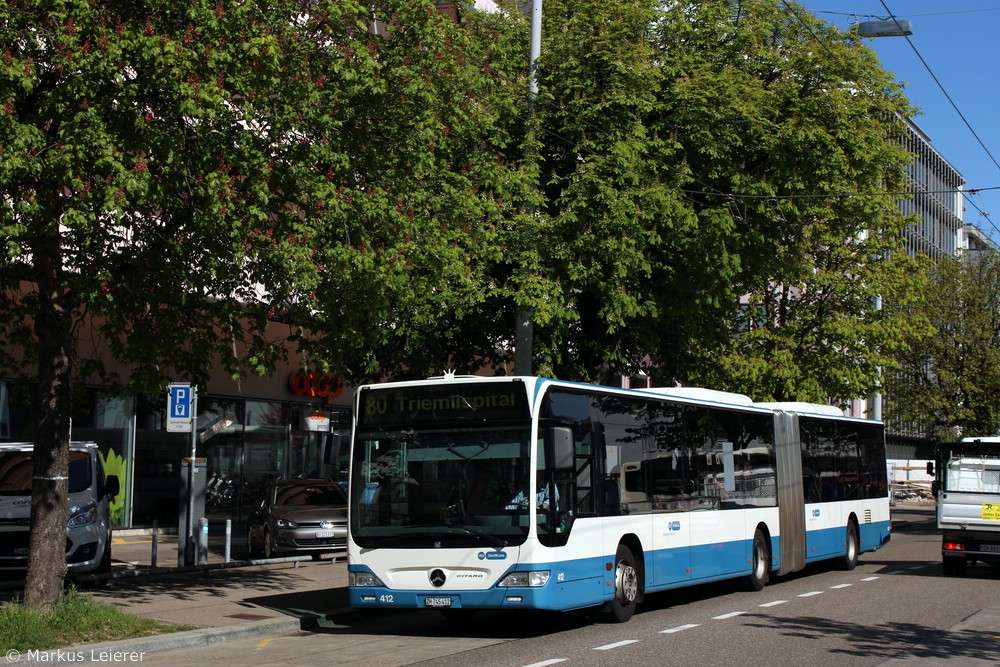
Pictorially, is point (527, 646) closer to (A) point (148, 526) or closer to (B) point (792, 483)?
(B) point (792, 483)

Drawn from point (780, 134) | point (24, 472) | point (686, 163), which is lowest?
point (24, 472)

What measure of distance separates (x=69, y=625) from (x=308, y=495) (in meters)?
11.9

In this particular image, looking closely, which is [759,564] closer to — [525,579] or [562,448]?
[562,448]

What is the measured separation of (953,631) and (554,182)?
1080cm

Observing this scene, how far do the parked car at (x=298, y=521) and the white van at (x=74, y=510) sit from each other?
14.3 ft

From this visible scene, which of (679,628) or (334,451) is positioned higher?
(334,451)

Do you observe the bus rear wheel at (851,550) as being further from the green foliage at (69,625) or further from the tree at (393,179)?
the green foliage at (69,625)

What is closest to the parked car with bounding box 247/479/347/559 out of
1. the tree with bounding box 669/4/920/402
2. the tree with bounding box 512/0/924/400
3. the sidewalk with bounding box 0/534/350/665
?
the sidewalk with bounding box 0/534/350/665

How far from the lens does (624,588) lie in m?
14.9

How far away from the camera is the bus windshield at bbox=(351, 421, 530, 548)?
13164 millimetres

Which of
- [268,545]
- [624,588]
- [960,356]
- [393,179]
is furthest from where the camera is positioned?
[960,356]

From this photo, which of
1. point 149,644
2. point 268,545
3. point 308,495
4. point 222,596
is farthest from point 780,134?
point 149,644

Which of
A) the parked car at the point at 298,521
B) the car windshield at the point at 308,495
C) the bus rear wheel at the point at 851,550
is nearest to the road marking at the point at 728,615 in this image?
the bus rear wheel at the point at 851,550

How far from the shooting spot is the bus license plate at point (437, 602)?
43.3ft
